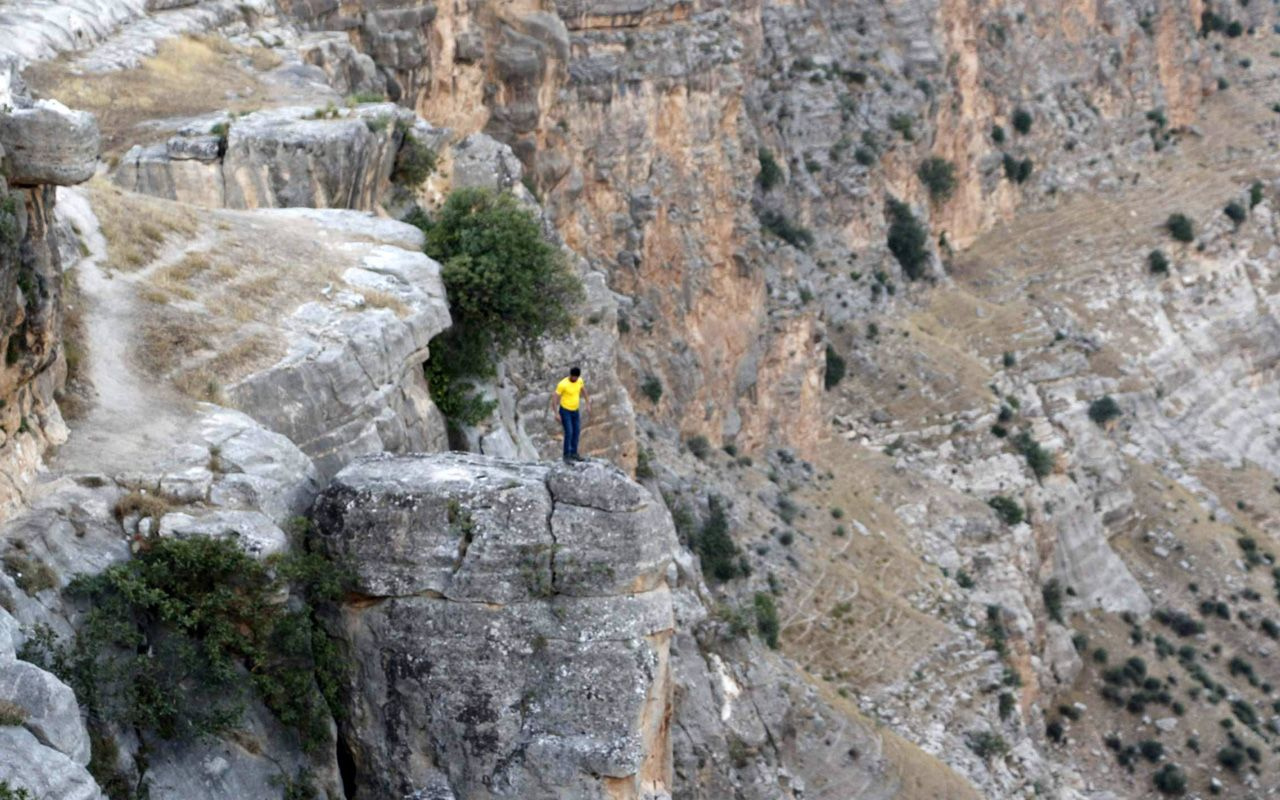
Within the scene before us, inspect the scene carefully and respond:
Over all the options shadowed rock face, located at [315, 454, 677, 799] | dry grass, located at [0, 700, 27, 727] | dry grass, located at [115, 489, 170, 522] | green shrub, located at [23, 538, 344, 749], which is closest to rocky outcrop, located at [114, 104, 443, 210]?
shadowed rock face, located at [315, 454, 677, 799]

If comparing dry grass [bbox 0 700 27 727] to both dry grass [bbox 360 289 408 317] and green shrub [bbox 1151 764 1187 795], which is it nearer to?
dry grass [bbox 360 289 408 317]

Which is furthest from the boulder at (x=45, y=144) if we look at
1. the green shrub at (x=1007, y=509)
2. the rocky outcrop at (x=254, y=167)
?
the green shrub at (x=1007, y=509)

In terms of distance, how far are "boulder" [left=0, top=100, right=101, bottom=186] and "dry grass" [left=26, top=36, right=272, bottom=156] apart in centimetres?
1190

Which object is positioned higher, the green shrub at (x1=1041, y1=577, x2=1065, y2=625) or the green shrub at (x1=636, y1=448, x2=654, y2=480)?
the green shrub at (x1=636, y1=448, x2=654, y2=480)

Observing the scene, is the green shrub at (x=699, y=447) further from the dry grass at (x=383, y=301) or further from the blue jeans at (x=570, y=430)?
the blue jeans at (x=570, y=430)

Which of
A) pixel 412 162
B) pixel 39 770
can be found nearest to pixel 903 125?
pixel 412 162

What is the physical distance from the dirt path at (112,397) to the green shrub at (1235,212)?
67034 mm

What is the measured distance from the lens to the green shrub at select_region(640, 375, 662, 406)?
179ft

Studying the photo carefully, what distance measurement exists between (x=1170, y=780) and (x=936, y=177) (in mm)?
32043

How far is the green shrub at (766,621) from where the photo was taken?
45.9m

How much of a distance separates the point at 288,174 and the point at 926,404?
127 feet

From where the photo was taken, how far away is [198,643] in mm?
18828

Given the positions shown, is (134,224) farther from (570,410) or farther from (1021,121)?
(1021,121)

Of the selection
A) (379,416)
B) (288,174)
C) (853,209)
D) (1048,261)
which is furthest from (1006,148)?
(379,416)
